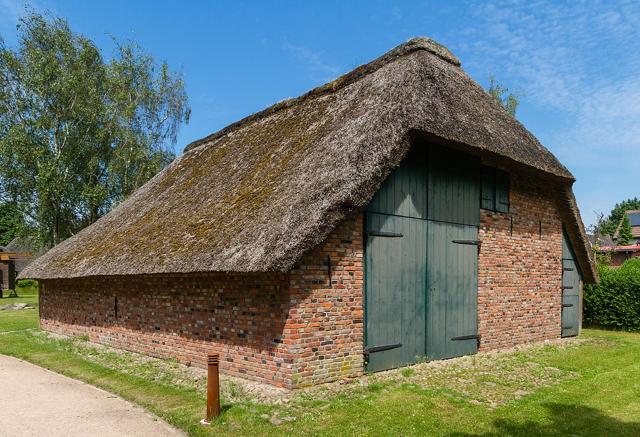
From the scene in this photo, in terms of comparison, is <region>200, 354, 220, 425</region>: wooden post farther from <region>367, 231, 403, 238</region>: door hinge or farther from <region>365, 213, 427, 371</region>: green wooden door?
<region>367, 231, 403, 238</region>: door hinge

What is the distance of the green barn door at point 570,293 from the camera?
12.9m

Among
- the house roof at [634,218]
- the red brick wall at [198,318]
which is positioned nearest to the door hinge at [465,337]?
the red brick wall at [198,318]

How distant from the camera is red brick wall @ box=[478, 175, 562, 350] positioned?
10609 mm

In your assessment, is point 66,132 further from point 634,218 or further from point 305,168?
point 634,218

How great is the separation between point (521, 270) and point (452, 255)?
2.60m

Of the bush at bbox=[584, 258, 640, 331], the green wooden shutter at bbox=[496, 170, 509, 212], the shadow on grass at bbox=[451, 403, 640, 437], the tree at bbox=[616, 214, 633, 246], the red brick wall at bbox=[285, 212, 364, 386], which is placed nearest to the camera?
the shadow on grass at bbox=[451, 403, 640, 437]

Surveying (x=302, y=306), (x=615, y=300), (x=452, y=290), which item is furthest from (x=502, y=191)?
(x=615, y=300)

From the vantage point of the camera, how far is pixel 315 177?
7996 millimetres

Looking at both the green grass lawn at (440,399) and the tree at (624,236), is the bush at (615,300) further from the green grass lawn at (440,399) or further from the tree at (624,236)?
the tree at (624,236)

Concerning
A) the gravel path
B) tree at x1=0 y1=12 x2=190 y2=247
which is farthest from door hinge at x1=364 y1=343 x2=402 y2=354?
tree at x1=0 y1=12 x2=190 y2=247

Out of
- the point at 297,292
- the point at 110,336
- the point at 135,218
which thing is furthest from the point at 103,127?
the point at 297,292

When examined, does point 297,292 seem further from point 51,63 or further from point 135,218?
point 51,63

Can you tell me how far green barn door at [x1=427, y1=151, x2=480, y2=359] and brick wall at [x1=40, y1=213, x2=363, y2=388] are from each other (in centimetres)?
206

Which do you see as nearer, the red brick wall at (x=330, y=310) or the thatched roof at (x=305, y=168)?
the red brick wall at (x=330, y=310)
